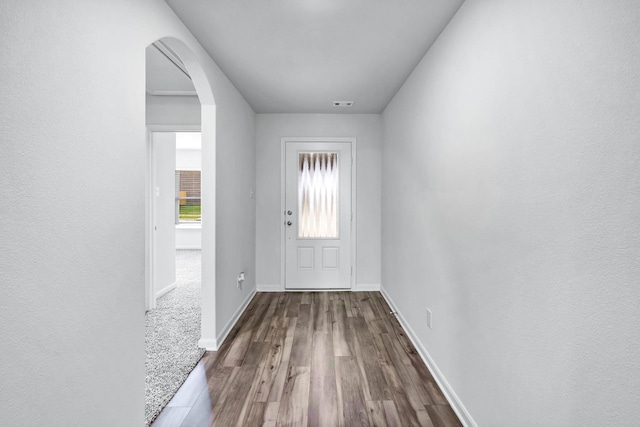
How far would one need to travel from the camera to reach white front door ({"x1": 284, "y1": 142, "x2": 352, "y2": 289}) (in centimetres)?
440

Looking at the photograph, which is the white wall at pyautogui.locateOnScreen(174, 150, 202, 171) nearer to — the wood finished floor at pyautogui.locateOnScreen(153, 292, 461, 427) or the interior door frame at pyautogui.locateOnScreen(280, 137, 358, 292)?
the interior door frame at pyautogui.locateOnScreen(280, 137, 358, 292)

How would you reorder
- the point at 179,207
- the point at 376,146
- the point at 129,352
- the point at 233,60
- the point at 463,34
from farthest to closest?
the point at 179,207 → the point at 376,146 → the point at 233,60 → the point at 463,34 → the point at 129,352

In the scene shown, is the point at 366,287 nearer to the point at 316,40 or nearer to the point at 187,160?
the point at 316,40

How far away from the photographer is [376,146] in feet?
14.4

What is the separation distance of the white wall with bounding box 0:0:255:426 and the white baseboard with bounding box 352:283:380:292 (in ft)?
10.2

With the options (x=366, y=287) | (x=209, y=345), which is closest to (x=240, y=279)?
(x=209, y=345)

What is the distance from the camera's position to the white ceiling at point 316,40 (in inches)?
76.7

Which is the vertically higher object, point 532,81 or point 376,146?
point 376,146

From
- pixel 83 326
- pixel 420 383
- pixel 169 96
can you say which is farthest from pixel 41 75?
pixel 169 96

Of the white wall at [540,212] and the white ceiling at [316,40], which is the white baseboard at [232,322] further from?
the white ceiling at [316,40]

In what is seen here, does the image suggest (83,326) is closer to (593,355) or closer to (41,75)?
(41,75)

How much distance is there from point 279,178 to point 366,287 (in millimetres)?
1911

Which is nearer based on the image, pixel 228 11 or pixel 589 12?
pixel 589 12

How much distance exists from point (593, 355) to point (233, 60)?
2871mm
